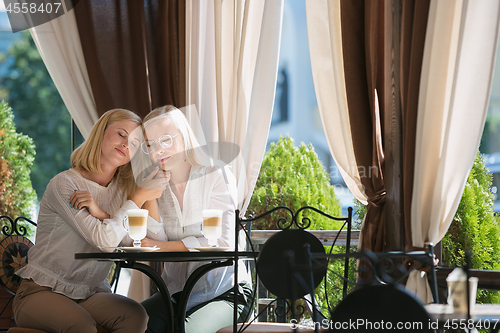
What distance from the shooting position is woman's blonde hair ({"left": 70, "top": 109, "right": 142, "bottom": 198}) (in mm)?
2297

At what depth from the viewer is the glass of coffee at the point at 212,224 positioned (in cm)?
196

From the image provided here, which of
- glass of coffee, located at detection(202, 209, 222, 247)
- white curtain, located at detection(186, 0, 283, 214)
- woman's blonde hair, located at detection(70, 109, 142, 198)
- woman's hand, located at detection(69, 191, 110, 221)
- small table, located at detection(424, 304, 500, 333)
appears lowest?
small table, located at detection(424, 304, 500, 333)

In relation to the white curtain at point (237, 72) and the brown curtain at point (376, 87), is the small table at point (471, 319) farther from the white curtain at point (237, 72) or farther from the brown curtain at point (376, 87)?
the white curtain at point (237, 72)

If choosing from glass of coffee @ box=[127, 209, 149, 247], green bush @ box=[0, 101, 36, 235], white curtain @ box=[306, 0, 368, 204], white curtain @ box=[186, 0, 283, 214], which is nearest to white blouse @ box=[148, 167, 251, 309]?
glass of coffee @ box=[127, 209, 149, 247]

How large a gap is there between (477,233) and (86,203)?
2001 millimetres

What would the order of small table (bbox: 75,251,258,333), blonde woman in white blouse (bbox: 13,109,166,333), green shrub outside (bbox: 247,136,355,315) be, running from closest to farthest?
small table (bbox: 75,251,258,333)
blonde woman in white blouse (bbox: 13,109,166,333)
green shrub outside (bbox: 247,136,355,315)

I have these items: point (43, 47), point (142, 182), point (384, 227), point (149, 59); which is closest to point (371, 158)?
point (384, 227)

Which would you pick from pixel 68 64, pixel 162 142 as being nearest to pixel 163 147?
pixel 162 142

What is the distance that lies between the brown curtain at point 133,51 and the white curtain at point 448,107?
157cm

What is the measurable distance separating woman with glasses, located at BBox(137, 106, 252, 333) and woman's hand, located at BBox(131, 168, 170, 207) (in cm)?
4

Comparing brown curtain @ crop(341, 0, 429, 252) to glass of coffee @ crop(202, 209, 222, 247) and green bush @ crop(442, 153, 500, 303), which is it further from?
glass of coffee @ crop(202, 209, 222, 247)

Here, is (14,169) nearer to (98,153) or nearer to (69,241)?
(98,153)

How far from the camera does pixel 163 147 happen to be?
7.66ft

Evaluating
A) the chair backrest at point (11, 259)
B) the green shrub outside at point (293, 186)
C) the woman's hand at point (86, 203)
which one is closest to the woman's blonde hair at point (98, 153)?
the woman's hand at point (86, 203)
